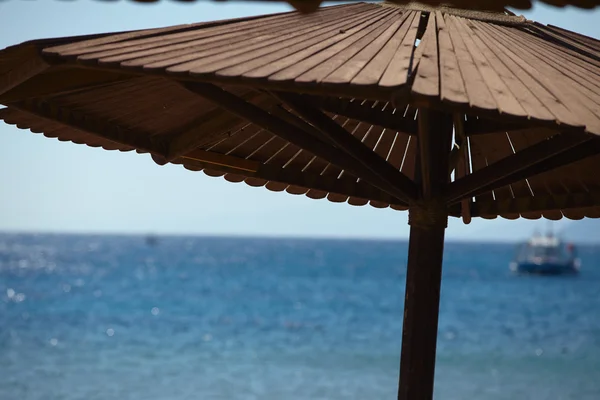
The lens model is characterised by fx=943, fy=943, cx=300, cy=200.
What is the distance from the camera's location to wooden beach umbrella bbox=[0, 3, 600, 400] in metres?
2.31

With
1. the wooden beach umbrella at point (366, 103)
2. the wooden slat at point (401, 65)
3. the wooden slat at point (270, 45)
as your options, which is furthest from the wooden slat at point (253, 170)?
the wooden slat at point (401, 65)

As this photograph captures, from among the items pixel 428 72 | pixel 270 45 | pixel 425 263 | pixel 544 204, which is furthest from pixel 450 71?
pixel 544 204

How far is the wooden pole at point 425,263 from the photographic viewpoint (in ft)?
10.3

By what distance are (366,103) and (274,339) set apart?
1896cm

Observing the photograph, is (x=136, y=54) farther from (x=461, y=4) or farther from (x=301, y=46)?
(x=461, y=4)

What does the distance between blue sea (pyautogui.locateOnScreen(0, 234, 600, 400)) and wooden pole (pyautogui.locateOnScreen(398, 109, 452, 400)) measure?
1154 centimetres

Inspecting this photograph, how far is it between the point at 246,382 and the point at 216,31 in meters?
13.5

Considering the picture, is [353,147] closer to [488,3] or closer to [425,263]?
[425,263]

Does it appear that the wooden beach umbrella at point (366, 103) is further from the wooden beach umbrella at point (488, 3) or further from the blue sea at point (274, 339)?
the blue sea at point (274, 339)

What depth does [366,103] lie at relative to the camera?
403cm

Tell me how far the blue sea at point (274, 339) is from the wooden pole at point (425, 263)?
11.5 meters

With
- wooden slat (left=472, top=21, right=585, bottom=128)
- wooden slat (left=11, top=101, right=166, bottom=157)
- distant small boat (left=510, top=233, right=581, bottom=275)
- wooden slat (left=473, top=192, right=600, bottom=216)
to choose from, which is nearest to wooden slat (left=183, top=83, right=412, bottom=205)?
wooden slat (left=472, top=21, right=585, bottom=128)

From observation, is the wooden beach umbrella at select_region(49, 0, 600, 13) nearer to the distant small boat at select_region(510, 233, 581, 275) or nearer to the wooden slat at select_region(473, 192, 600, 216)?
the wooden slat at select_region(473, 192, 600, 216)

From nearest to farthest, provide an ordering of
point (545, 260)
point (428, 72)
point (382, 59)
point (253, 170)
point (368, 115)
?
point (428, 72) → point (382, 59) → point (368, 115) → point (253, 170) → point (545, 260)
